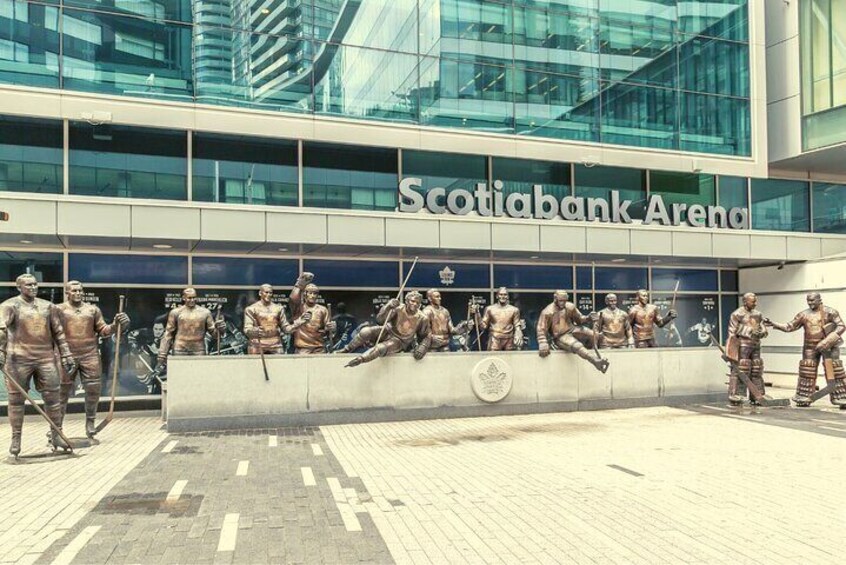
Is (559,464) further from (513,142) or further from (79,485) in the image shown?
(513,142)

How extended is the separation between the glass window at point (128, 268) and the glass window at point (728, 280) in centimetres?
1538

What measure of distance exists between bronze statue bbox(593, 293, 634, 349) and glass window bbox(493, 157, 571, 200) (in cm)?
436

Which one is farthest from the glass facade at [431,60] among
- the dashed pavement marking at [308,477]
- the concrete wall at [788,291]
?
the dashed pavement marking at [308,477]

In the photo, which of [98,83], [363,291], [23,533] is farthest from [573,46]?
[23,533]

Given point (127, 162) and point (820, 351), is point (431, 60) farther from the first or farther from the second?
point (820, 351)

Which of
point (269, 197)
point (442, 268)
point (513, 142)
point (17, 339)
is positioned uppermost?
point (513, 142)

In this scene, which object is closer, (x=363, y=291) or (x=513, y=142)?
(x=363, y=291)

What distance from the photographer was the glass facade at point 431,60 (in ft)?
49.2

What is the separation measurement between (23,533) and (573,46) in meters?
17.5

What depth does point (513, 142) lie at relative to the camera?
1844cm

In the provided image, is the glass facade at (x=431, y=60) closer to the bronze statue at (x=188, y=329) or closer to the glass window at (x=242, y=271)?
the glass window at (x=242, y=271)

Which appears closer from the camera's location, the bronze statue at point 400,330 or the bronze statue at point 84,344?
the bronze statue at point 84,344

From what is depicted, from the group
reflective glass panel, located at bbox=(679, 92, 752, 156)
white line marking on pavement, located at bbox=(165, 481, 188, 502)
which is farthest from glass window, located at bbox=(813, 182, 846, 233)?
white line marking on pavement, located at bbox=(165, 481, 188, 502)

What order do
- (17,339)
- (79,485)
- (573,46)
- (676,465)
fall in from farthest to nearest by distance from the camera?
(573,46), (17,339), (676,465), (79,485)
